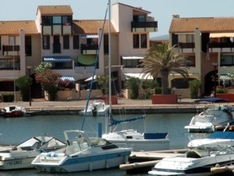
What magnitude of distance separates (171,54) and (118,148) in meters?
47.9

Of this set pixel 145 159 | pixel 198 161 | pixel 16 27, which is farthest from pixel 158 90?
pixel 198 161

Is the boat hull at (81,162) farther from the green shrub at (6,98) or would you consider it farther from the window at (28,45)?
the window at (28,45)

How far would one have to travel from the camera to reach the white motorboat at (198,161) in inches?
1826

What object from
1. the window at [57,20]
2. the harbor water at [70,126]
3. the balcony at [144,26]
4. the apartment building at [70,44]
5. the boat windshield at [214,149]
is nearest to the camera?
the boat windshield at [214,149]

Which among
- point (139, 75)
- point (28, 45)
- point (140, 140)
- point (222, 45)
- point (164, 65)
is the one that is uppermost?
point (28, 45)

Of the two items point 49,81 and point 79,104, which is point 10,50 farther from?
point 79,104

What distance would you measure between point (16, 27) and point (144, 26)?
14.1 meters

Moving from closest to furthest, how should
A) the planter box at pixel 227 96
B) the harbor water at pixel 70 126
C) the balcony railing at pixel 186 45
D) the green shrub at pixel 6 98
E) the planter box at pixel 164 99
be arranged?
the harbor water at pixel 70 126 < the planter box at pixel 164 99 < the planter box at pixel 227 96 < the green shrub at pixel 6 98 < the balcony railing at pixel 186 45

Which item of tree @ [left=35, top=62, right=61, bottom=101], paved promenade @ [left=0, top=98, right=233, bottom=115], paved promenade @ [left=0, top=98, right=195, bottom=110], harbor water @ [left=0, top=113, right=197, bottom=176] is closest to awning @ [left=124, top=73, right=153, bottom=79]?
paved promenade @ [left=0, top=98, right=195, bottom=110]

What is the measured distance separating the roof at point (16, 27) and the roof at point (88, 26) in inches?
182

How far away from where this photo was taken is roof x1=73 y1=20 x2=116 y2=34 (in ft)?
370

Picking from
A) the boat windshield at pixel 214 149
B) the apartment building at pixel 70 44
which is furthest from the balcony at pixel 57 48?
the boat windshield at pixel 214 149

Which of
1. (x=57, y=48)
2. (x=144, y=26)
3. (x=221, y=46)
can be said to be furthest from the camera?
(x=57, y=48)

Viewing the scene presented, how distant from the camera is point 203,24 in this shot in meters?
112
